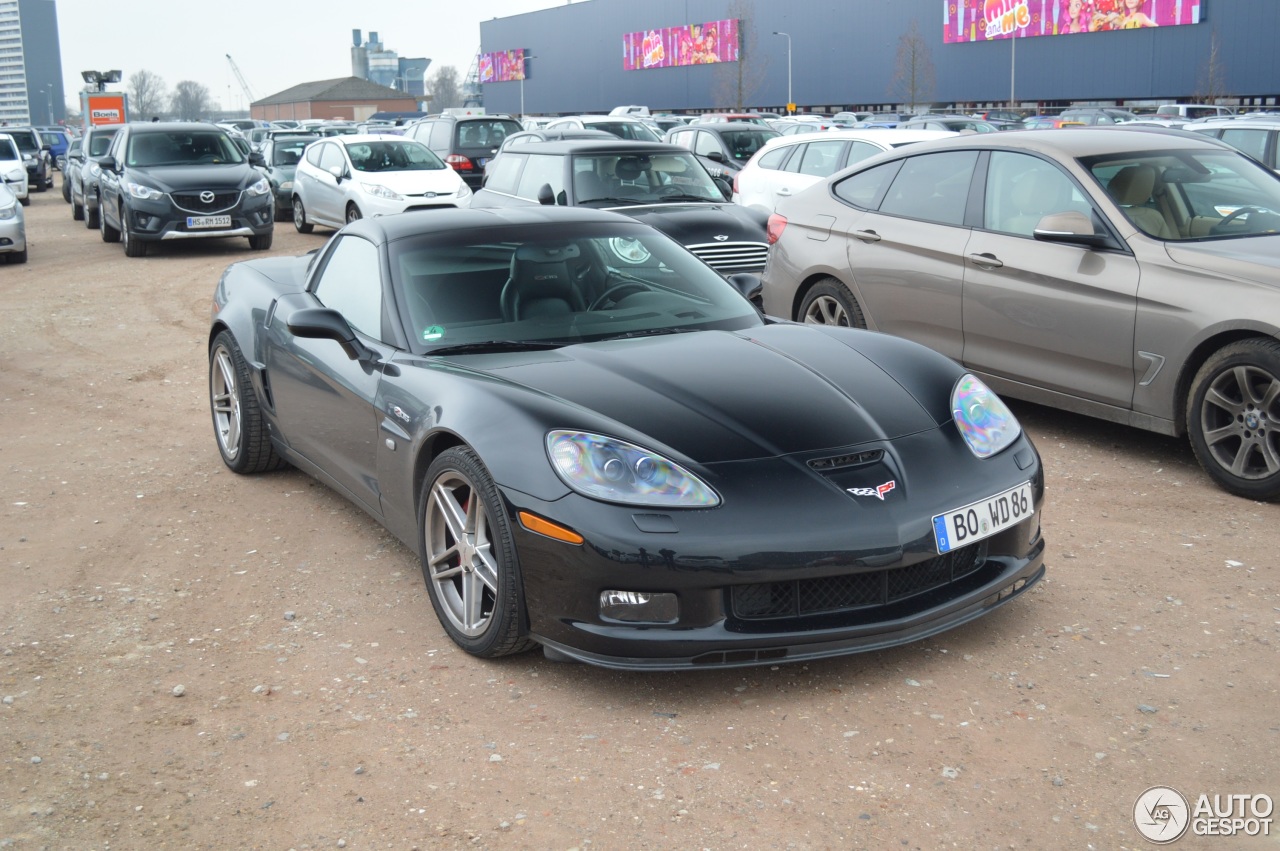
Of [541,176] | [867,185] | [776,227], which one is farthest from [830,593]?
[541,176]

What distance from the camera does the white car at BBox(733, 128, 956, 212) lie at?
13.6 m

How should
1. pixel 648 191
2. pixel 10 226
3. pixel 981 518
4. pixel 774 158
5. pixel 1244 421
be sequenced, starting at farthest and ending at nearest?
pixel 10 226
pixel 774 158
pixel 648 191
pixel 1244 421
pixel 981 518

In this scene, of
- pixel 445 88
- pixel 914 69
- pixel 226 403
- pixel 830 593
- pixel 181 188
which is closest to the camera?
pixel 830 593

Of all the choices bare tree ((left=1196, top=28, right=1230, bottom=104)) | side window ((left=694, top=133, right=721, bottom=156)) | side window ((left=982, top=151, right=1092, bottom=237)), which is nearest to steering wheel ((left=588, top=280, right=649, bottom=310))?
side window ((left=982, top=151, right=1092, bottom=237))

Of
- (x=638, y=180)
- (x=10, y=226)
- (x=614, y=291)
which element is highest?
(x=638, y=180)

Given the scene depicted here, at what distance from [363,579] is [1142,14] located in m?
56.9

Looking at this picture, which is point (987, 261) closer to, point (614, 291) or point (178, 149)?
point (614, 291)

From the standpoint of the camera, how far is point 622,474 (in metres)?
3.78

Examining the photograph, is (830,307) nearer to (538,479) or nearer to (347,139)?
→ (538,479)

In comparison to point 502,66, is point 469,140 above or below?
below

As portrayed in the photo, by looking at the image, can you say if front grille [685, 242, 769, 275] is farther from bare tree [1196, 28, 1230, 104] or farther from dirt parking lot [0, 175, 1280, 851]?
bare tree [1196, 28, 1230, 104]

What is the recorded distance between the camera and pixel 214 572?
203 inches

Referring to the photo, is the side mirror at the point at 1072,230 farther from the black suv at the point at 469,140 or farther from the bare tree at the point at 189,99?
the bare tree at the point at 189,99

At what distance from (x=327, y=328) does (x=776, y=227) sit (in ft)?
14.1
